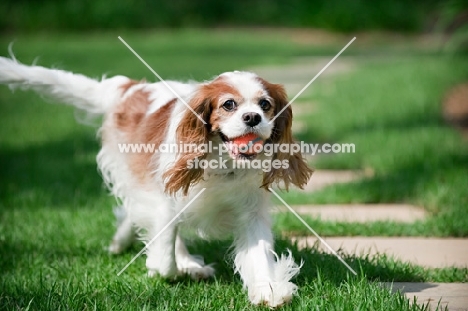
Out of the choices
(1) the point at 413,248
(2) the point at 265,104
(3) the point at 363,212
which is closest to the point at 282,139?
(2) the point at 265,104

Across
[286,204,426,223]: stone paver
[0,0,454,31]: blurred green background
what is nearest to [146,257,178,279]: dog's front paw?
[286,204,426,223]: stone paver

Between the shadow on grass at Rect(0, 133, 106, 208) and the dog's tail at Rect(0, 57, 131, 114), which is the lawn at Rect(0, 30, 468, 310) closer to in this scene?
the shadow on grass at Rect(0, 133, 106, 208)

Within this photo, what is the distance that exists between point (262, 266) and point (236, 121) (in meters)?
0.77

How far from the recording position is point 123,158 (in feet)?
16.4

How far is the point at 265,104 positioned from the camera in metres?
3.90

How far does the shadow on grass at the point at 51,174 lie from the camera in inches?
246

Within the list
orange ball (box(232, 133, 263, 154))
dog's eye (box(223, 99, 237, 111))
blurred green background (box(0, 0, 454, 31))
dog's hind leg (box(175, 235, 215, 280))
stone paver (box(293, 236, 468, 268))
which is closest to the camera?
orange ball (box(232, 133, 263, 154))

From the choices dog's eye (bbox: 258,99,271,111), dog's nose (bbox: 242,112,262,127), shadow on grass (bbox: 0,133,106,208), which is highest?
dog's eye (bbox: 258,99,271,111)

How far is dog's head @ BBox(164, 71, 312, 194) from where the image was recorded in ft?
12.3

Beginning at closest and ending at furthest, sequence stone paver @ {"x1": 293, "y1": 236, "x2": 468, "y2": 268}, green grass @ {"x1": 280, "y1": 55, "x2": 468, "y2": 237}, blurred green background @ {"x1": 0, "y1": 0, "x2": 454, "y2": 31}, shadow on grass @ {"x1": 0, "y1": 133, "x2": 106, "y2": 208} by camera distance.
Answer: stone paver @ {"x1": 293, "y1": 236, "x2": 468, "y2": 268} → green grass @ {"x1": 280, "y1": 55, "x2": 468, "y2": 237} → shadow on grass @ {"x1": 0, "y1": 133, "x2": 106, "y2": 208} → blurred green background @ {"x1": 0, "y1": 0, "x2": 454, "y2": 31}

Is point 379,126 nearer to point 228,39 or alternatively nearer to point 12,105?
point 12,105

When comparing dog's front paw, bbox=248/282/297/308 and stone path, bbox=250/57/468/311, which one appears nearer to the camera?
dog's front paw, bbox=248/282/297/308

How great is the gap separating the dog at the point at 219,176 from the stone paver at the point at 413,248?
0.71 metres

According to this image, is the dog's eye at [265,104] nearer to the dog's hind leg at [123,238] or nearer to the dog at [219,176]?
the dog at [219,176]
